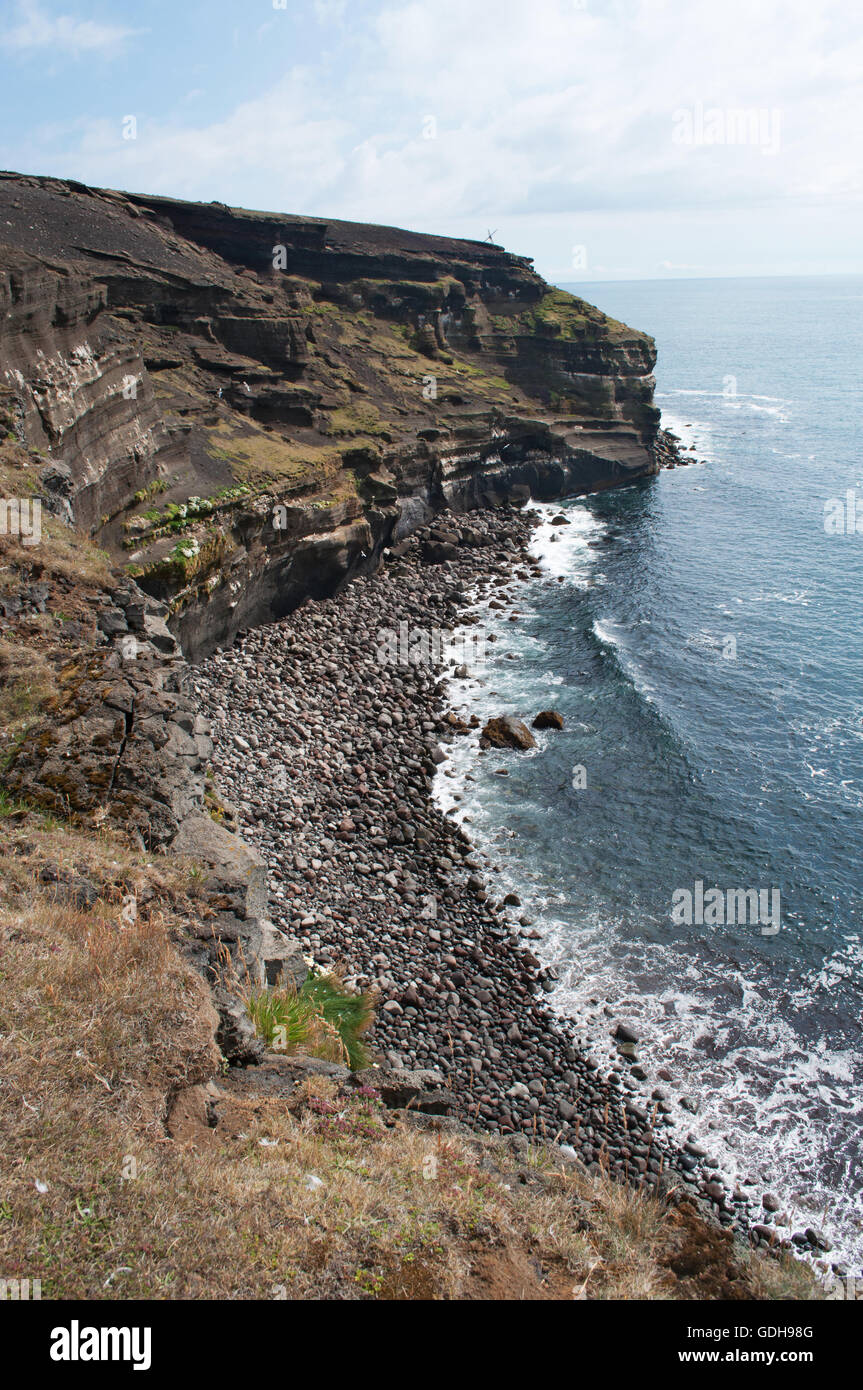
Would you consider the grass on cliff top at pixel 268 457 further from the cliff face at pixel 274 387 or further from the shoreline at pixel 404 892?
the shoreline at pixel 404 892

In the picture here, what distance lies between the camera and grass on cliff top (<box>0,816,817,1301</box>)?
21.8ft

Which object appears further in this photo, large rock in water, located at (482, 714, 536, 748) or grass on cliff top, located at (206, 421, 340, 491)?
grass on cliff top, located at (206, 421, 340, 491)

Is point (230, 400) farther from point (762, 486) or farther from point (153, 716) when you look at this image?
point (762, 486)

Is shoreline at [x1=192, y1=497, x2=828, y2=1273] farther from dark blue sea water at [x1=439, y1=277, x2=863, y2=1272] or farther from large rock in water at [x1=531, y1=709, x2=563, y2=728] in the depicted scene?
dark blue sea water at [x1=439, y1=277, x2=863, y2=1272]

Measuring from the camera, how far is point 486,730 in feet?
108

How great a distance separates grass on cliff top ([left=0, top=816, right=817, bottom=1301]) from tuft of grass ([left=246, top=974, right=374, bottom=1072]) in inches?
56.3

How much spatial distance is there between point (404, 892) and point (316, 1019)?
11.2m

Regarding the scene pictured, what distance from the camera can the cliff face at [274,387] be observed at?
98.4 feet

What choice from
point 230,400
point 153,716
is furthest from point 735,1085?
point 230,400

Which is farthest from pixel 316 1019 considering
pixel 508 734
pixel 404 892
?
pixel 508 734

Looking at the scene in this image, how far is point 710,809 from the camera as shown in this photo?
28.7 metres

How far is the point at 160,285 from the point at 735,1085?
2002 inches

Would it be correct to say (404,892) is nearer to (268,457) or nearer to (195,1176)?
(195,1176)

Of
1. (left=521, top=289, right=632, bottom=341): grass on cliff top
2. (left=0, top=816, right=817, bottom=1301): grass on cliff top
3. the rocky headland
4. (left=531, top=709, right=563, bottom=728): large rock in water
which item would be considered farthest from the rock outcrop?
(left=531, top=709, right=563, bottom=728): large rock in water
